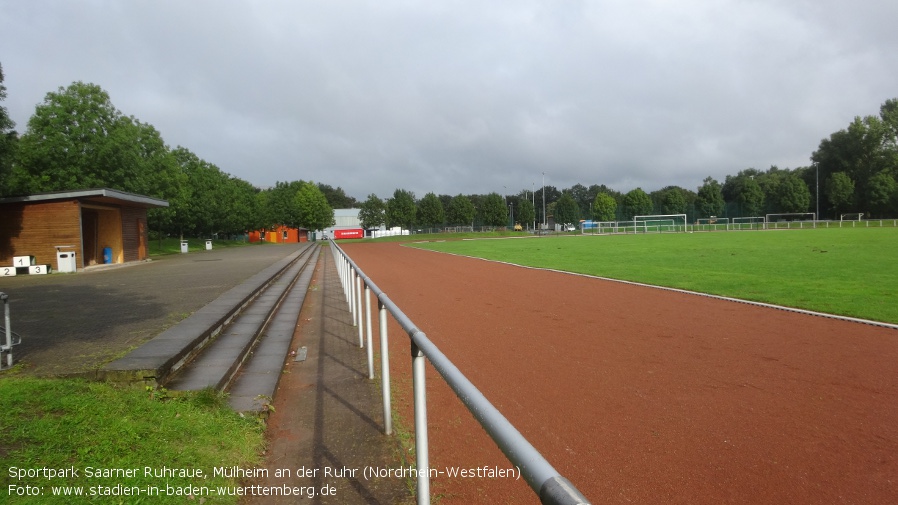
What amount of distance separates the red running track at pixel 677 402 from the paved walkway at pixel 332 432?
347 millimetres

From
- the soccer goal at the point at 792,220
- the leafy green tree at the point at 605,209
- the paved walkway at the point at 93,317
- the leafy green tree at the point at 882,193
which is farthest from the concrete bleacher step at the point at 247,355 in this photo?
the leafy green tree at the point at 605,209

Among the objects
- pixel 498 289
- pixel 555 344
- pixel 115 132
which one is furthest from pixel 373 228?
pixel 555 344

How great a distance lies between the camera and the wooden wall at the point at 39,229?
22.0 metres

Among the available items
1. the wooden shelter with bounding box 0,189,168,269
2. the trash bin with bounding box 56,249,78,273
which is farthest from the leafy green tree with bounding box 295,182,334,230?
the trash bin with bounding box 56,249,78,273

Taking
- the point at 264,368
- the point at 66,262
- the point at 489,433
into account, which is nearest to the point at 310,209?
the point at 66,262

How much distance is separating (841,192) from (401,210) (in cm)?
6377

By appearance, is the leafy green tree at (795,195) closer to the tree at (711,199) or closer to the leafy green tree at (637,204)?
the tree at (711,199)

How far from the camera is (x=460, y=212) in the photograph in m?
99.7

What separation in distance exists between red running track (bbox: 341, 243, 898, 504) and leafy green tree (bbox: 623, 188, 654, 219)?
303 ft

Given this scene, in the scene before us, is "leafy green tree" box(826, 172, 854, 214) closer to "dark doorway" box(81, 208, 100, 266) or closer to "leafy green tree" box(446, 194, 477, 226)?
"leafy green tree" box(446, 194, 477, 226)

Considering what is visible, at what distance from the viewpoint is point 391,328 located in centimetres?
880

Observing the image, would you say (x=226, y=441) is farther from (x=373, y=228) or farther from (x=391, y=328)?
(x=373, y=228)

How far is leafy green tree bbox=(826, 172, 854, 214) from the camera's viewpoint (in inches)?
2945

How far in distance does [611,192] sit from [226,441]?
14030 centimetres
